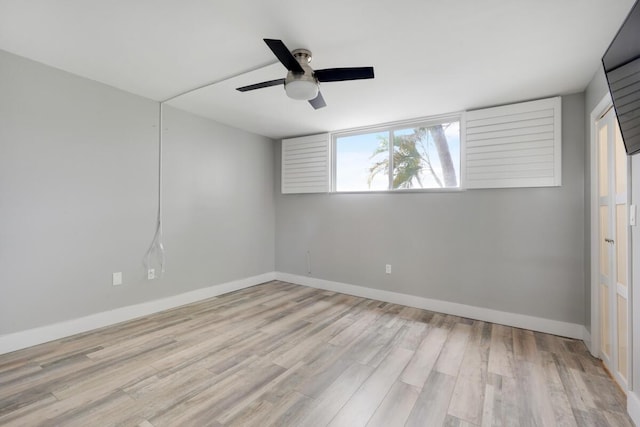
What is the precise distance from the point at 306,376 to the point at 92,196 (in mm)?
2651

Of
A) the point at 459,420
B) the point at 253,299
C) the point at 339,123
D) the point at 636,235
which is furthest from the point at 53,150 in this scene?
the point at 636,235

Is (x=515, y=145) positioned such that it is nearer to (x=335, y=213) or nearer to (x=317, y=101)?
(x=317, y=101)

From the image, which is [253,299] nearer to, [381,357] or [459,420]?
[381,357]

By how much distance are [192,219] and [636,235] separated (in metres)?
4.07

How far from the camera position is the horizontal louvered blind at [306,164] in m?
4.37

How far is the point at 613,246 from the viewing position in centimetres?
209

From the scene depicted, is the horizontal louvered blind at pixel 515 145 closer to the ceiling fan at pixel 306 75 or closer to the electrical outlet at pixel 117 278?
the ceiling fan at pixel 306 75

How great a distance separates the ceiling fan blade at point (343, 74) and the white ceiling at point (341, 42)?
21cm

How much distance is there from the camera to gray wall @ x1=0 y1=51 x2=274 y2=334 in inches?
93.0

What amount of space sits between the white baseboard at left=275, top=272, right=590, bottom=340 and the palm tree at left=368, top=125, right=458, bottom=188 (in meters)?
1.46

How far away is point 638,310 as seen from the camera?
160 centimetres

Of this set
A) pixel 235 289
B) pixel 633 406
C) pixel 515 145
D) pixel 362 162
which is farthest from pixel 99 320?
pixel 515 145

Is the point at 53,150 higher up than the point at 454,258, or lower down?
higher up

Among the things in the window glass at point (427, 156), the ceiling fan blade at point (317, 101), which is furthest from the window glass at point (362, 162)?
the ceiling fan blade at point (317, 101)
